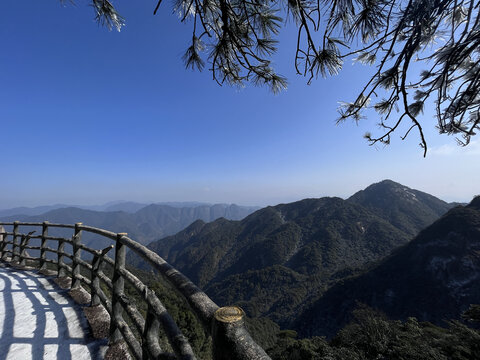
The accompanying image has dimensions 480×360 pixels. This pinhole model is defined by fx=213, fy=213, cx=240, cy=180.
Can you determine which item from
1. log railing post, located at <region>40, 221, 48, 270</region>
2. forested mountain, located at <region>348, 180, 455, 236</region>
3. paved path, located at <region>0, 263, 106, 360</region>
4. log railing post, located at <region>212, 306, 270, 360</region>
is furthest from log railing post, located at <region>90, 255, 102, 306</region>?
forested mountain, located at <region>348, 180, 455, 236</region>

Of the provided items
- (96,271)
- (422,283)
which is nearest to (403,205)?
(422,283)

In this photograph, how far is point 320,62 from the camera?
262cm

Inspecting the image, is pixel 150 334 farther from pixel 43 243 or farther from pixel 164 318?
pixel 43 243

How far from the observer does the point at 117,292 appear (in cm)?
239

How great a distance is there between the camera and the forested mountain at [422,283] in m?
45.0

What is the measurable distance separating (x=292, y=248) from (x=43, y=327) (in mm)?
120635

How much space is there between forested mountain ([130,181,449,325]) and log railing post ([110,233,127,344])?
72337 mm

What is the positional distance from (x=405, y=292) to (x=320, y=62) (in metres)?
68.4

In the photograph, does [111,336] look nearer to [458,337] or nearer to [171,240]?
[458,337]

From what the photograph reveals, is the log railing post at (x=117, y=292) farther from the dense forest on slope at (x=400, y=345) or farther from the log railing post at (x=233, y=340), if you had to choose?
the dense forest on slope at (x=400, y=345)

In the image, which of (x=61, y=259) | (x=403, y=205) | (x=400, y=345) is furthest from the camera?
(x=403, y=205)

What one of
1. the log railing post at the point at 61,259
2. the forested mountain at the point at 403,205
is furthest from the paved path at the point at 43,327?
the forested mountain at the point at 403,205

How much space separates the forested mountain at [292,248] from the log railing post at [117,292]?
72.3 m

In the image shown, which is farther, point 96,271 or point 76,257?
point 76,257
